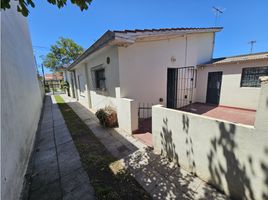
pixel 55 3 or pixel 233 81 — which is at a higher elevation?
pixel 55 3

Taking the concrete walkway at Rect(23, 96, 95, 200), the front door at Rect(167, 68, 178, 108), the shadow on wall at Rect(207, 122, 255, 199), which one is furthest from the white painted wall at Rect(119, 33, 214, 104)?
the shadow on wall at Rect(207, 122, 255, 199)

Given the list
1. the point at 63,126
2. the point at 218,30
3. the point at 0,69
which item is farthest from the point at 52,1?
the point at 218,30

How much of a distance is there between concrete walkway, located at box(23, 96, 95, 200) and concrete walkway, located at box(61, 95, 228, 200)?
78 centimetres

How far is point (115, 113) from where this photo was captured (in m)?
5.38

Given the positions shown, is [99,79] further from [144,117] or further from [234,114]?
[234,114]

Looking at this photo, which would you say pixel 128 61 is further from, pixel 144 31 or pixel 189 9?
pixel 189 9

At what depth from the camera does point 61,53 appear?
91.2 ft

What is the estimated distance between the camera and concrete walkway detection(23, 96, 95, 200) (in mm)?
2219

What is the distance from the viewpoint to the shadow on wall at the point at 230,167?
6.03 ft

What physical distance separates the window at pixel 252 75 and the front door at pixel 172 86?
13.1ft

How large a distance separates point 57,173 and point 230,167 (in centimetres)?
354

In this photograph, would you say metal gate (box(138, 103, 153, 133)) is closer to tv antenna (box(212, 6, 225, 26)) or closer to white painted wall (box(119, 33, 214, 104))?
white painted wall (box(119, 33, 214, 104))

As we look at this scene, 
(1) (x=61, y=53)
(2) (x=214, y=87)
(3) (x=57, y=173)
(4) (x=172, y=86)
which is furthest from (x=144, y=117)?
(1) (x=61, y=53)

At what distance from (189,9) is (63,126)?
31.7ft
